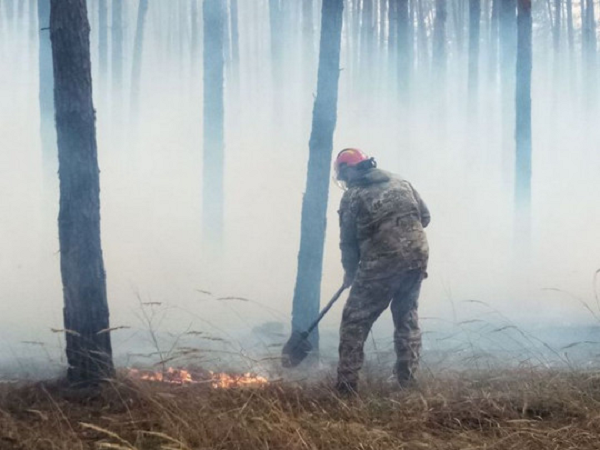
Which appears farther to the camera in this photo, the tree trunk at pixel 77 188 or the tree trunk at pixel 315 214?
the tree trunk at pixel 315 214

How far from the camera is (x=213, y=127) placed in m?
16.8

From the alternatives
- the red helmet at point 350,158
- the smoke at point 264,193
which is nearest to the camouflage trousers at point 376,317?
the smoke at point 264,193

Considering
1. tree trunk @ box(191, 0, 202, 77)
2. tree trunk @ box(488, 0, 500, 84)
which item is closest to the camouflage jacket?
tree trunk @ box(488, 0, 500, 84)

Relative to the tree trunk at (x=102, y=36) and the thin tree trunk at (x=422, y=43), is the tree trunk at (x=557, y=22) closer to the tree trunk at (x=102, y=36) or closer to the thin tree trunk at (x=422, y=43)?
the thin tree trunk at (x=422, y=43)

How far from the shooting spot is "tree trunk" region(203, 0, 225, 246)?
1645 centimetres

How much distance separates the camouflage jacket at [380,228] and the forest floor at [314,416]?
1.00 m

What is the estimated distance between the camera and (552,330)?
36.2ft

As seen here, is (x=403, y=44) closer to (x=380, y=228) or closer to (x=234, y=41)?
(x=234, y=41)

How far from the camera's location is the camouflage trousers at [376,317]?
560 centimetres

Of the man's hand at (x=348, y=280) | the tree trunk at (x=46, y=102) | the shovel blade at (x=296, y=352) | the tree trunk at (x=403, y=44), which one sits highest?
the tree trunk at (x=403, y=44)

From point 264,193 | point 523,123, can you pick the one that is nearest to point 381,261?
point 523,123

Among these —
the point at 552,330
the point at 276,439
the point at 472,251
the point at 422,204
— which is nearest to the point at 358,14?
the point at 472,251

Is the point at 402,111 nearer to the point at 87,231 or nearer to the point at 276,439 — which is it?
the point at 87,231

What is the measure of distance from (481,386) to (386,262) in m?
1.26
